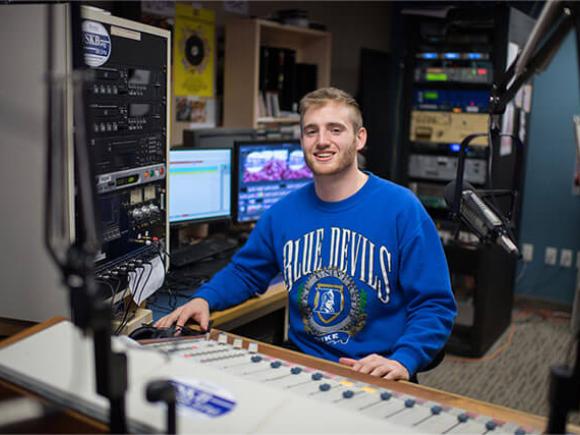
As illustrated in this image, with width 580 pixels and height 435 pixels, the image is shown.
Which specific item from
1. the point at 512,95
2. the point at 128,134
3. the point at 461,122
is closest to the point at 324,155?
the point at 128,134

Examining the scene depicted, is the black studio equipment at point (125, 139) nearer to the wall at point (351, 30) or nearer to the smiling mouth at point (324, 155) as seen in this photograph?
the smiling mouth at point (324, 155)

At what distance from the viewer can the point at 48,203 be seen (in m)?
A: 0.62

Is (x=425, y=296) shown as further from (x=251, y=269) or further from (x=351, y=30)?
(x=351, y=30)

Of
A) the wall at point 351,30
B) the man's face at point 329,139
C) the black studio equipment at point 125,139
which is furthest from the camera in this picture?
the wall at point 351,30

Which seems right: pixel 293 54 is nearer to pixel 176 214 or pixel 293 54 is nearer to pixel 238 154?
pixel 238 154

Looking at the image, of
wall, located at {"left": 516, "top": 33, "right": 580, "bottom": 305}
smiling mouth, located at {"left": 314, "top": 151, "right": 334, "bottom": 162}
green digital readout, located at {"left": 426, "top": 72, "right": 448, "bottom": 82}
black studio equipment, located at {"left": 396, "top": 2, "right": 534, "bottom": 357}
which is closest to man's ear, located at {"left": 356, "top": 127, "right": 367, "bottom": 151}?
smiling mouth, located at {"left": 314, "top": 151, "right": 334, "bottom": 162}

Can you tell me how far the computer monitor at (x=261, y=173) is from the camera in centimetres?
280

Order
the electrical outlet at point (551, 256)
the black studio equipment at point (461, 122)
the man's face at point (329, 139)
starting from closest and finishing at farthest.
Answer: the man's face at point (329, 139) → the black studio equipment at point (461, 122) → the electrical outlet at point (551, 256)

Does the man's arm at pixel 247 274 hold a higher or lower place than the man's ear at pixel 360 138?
lower

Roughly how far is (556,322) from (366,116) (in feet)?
6.25

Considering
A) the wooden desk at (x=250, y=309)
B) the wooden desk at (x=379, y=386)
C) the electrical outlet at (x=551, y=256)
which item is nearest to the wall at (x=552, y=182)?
the electrical outlet at (x=551, y=256)

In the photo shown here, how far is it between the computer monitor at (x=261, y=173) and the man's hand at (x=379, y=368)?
1.48 metres

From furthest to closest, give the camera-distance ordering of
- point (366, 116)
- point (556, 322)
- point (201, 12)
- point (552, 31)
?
1. point (366, 116)
2. point (556, 322)
3. point (201, 12)
4. point (552, 31)

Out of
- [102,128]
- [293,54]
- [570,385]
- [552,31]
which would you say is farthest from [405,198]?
[293,54]
